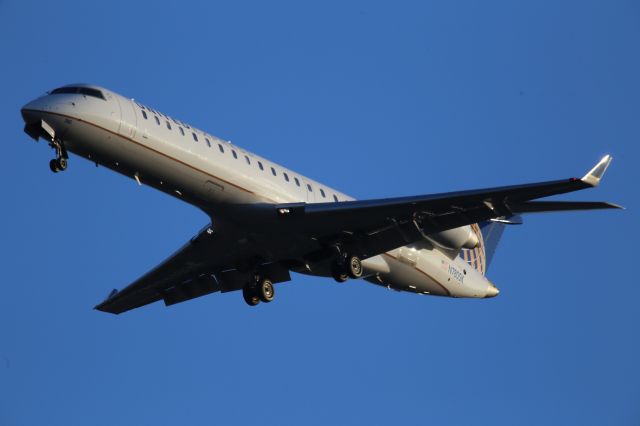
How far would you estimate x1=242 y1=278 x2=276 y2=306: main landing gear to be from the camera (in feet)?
83.3

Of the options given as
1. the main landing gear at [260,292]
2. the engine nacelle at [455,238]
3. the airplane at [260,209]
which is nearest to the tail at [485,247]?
the airplane at [260,209]

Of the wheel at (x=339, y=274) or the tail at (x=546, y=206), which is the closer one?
the tail at (x=546, y=206)

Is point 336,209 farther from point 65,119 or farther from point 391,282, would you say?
point 65,119

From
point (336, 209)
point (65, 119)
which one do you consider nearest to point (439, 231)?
point (336, 209)

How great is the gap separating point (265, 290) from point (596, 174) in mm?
8889

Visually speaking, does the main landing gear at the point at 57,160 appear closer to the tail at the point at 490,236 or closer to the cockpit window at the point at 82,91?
the cockpit window at the point at 82,91

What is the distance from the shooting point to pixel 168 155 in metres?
21.5

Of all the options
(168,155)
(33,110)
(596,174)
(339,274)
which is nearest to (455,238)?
(339,274)

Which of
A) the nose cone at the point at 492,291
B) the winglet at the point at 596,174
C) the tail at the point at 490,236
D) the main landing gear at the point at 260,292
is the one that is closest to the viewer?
the winglet at the point at 596,174

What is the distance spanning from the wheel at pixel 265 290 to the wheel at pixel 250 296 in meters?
0.13

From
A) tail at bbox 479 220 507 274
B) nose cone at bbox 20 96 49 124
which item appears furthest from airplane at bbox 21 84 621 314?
tail at bbox 479 220 507 274

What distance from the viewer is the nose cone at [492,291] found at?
28391mm

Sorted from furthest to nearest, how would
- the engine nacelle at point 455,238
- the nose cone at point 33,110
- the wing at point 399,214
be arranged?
the engine nacelle at point 455,238
the wing at point 399,214
the nose cone at point 33,110

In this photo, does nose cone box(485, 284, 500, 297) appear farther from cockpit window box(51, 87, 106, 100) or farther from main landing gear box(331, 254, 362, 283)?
cockpit window box(51, 87, 106, 100)
